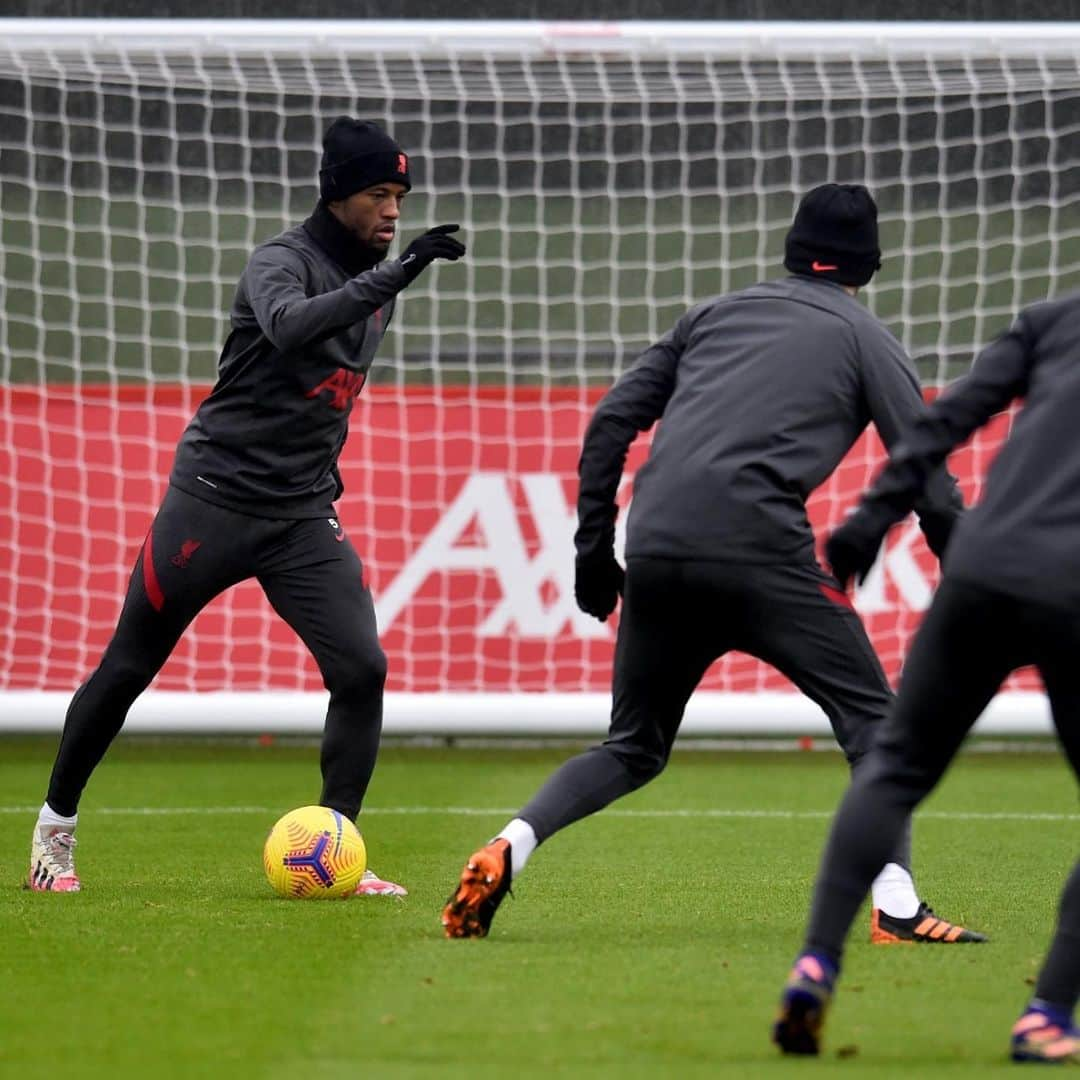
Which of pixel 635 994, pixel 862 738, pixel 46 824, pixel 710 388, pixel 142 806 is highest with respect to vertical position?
pixel 710 388

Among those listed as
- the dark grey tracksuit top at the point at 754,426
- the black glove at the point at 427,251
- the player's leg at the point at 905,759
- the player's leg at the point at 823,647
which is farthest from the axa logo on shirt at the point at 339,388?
the player's leg at the point at 905,759

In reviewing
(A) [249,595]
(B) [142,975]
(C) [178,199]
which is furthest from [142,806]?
(B) [142,975]

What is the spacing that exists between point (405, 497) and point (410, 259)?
5734 millimetres

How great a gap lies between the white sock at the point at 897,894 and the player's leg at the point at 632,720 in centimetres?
63

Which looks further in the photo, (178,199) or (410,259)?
(178,199)

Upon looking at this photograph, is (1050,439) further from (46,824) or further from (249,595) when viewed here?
(249,595)

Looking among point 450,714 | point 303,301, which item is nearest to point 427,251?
point 303,301

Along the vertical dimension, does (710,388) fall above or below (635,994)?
above

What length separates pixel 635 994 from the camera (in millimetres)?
4602

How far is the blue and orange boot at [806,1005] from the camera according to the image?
3.86m

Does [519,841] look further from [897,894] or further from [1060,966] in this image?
[1060,966]

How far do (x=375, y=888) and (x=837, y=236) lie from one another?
239cm

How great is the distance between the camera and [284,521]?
634 cm

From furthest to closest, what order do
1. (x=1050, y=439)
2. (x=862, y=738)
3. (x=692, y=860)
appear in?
(x=692, y=860)
(x=862, y=738)
(x=1050, y=439)
